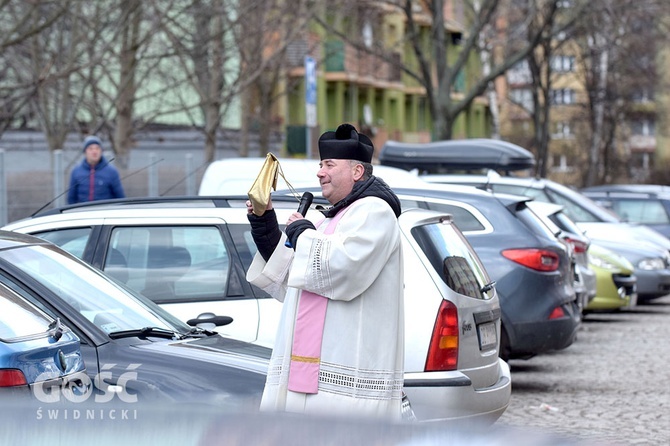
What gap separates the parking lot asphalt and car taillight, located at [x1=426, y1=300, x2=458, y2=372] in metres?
0.67

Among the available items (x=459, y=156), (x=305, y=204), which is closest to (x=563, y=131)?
(x=459, y=156)

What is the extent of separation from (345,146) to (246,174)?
857 cm

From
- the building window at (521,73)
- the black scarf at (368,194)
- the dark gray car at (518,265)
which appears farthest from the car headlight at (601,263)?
the building window at (521,73)

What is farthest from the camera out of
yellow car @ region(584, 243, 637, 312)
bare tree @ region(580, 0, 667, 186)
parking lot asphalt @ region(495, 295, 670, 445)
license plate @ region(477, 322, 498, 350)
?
bare tree @ region(580, 0, 667, 186)

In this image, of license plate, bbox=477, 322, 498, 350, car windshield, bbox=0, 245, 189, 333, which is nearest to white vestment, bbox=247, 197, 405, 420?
car windshield, bbox=0, 245, 189, 333

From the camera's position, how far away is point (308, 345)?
4746 millimetres

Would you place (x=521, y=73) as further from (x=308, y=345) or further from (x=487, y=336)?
(x=308, y=345)

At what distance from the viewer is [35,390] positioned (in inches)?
180

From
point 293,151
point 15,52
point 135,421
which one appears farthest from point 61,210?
point 293,151

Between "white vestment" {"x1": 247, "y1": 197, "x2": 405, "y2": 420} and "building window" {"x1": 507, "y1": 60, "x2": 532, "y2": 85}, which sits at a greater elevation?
"building window" {"x1": 507, "y1": 60, "x2": 532, "y2": 85}

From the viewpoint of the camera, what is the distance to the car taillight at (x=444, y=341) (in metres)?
7.02

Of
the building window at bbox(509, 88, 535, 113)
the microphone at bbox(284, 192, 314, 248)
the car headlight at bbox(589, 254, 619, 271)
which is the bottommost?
the car headlight at bbox(589, 254, 619, 271)

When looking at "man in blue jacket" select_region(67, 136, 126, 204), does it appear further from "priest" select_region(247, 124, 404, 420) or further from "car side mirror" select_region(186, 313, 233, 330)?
"priest" select_region(247, 124, 404, 420)

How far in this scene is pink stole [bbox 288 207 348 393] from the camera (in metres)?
4.73
